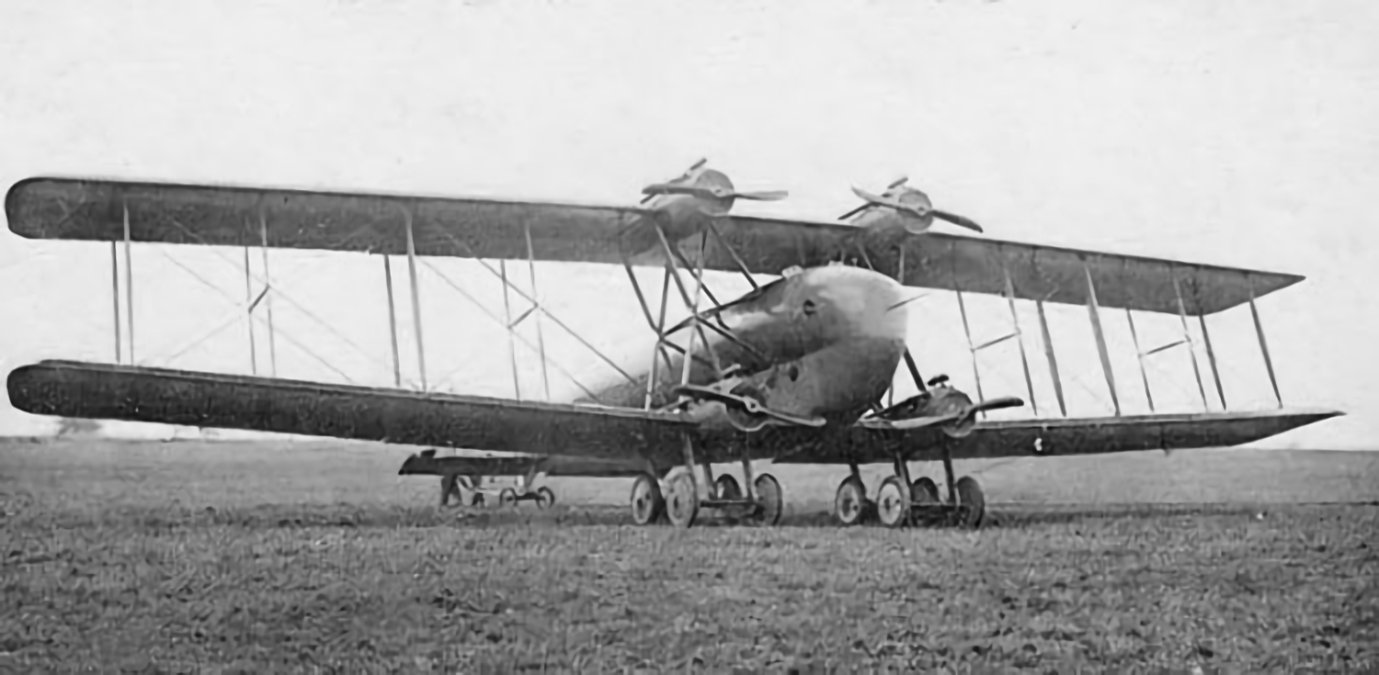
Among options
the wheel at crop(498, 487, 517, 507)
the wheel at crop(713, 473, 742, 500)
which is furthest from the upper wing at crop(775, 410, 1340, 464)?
the wheel at crop(498, 487, 517, 507)

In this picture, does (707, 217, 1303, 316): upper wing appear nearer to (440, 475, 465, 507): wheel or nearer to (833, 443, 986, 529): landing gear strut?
(833, 443, 986, 529): landing gear strut

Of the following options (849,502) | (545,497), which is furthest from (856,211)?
(545,497)

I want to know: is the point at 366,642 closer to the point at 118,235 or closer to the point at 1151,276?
the point at 118,235

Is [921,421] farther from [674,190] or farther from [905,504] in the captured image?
[674,190]

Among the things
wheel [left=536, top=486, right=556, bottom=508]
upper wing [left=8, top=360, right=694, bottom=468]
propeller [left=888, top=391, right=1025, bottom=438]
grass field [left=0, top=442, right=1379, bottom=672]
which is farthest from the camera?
propeller [left=888, top=391, right=1025, bottom=438]

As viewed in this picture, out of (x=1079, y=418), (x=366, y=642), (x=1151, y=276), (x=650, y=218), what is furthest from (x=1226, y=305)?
(x=366, y=642)
